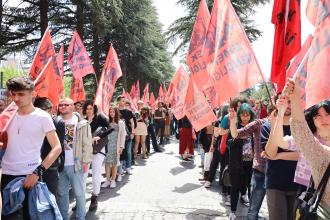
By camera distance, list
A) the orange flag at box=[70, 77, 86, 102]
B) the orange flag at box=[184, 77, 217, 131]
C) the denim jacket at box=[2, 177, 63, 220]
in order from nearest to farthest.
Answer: the denim jacket at box=[2, 177, 63, 220], the orange flag at box=[184, 77, 217, 131], the orange flag at box=[70, 77, 86, 102]

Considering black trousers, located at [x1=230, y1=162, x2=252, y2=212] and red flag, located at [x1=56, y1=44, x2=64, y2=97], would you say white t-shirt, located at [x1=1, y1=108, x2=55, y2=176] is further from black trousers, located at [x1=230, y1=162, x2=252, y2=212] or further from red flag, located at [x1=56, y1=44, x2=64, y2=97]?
black trousers, located at [x1=230, y1=162, x2=252, y2=212]

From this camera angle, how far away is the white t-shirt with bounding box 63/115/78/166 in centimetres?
533

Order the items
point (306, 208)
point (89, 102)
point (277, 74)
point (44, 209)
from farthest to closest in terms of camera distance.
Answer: point (89, 102) < point (277, 74) < point (44, 209) < point (306, 208)

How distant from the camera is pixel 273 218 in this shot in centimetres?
398

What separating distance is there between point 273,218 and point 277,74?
54.0 inches

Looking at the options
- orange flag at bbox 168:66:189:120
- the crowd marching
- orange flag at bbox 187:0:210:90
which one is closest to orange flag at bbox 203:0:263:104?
the crowd marching

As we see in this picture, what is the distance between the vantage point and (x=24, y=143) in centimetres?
365

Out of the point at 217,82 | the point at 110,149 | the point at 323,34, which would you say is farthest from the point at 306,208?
the point at 110,149

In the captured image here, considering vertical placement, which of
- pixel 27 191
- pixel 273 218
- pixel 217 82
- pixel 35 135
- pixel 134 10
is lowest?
pixel 273 218

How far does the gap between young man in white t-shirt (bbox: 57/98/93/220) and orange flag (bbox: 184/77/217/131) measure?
106 inches

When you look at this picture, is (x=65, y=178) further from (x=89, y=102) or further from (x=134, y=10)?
(x=134, y=10)

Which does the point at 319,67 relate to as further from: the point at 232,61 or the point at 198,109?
the point at 198,109

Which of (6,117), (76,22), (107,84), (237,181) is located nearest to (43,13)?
(76,22)

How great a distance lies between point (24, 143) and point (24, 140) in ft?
0.09
